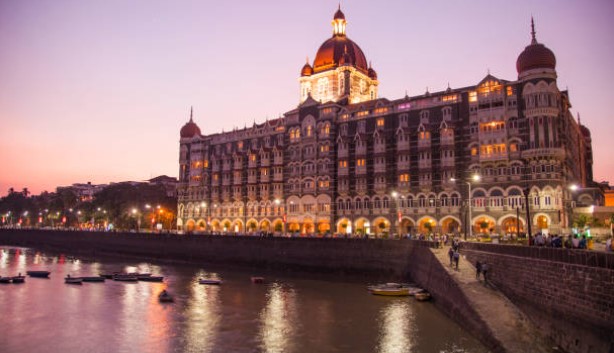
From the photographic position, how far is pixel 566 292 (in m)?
24.4

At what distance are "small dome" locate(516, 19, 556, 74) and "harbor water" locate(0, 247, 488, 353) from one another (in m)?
40.0

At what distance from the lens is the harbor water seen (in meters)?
30.6

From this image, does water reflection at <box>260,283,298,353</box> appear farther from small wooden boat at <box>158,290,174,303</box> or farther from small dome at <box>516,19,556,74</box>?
→ small dome at <box>516,19,556,74</box>

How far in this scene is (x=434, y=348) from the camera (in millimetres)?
29406

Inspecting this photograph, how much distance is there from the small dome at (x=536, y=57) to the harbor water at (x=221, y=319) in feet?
131

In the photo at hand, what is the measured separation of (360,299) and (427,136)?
134ft

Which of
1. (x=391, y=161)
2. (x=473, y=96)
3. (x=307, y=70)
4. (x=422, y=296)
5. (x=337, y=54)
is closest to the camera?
(x=422, y=296)

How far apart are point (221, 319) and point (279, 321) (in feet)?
15.3

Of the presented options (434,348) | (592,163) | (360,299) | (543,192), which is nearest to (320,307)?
(360,299)

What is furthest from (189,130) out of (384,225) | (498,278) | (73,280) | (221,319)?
(498,278)

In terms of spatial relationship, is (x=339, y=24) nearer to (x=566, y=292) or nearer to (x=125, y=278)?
(x=125, y=278)

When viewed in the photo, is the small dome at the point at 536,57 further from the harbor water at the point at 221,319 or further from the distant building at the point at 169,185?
the distant building at the point at 169,185

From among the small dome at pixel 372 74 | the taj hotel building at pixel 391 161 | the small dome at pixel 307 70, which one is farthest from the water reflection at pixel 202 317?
the small dome at pixel 372 74

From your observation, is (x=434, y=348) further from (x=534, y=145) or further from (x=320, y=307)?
(x=534, y=145)
